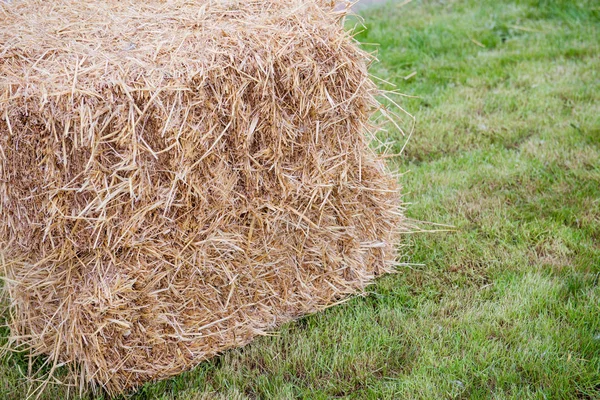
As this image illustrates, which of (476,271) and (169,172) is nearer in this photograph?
(169,172)

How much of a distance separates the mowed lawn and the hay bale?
0.77 feet

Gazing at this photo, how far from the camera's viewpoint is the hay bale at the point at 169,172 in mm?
2557

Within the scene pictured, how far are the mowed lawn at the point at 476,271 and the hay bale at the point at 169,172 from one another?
23 centimetres

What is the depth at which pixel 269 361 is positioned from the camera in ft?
9.62

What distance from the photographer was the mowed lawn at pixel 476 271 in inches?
111

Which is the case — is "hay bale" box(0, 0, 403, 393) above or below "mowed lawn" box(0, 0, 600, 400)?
above

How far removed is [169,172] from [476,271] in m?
1.77

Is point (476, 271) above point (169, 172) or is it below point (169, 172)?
below

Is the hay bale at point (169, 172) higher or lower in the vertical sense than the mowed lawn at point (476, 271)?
higher

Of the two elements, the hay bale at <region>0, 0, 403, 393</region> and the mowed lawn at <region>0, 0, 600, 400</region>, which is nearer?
the hay bale at <region>0, 0, 403, 393</region>

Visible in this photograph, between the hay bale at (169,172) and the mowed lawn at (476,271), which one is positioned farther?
A: the mowed lawn at (476,271)

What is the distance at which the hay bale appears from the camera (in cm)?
256

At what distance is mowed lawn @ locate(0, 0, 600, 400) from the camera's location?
111 inches

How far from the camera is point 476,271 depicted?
350cm
